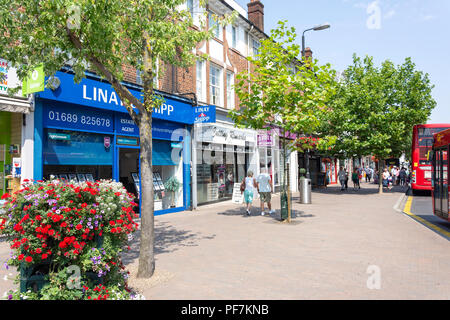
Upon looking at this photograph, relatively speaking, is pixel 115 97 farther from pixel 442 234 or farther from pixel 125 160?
pixel 442 234

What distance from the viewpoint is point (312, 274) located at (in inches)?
203

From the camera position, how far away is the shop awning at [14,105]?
773 centimetres

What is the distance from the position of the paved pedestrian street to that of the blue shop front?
2.43 meters

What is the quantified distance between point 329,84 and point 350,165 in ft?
124

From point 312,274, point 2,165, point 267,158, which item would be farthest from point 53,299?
point 267,158

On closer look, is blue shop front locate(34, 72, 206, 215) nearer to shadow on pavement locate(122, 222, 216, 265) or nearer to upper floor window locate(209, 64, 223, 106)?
upper floor window locate(209, 64, 223, 106)

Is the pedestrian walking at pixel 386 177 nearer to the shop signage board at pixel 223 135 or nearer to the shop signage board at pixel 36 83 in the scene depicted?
the shop signage board at pixel 223 135

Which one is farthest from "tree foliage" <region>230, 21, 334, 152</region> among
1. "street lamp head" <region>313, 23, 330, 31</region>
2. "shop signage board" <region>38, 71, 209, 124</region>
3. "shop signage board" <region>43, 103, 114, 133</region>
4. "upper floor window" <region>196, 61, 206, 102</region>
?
"street lamp head" <region>313, 23, 330, 31</region>

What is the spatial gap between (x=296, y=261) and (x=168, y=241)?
3146 millimetres

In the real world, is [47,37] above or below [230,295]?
above

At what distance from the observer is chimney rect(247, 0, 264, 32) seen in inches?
823

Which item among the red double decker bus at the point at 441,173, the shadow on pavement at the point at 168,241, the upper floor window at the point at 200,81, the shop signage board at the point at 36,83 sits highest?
the upper floor window at the point at 200,81

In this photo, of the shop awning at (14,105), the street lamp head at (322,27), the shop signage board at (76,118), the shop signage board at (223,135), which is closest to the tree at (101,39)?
the shop awning at (14,105)

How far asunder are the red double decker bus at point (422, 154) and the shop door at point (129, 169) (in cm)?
1547
